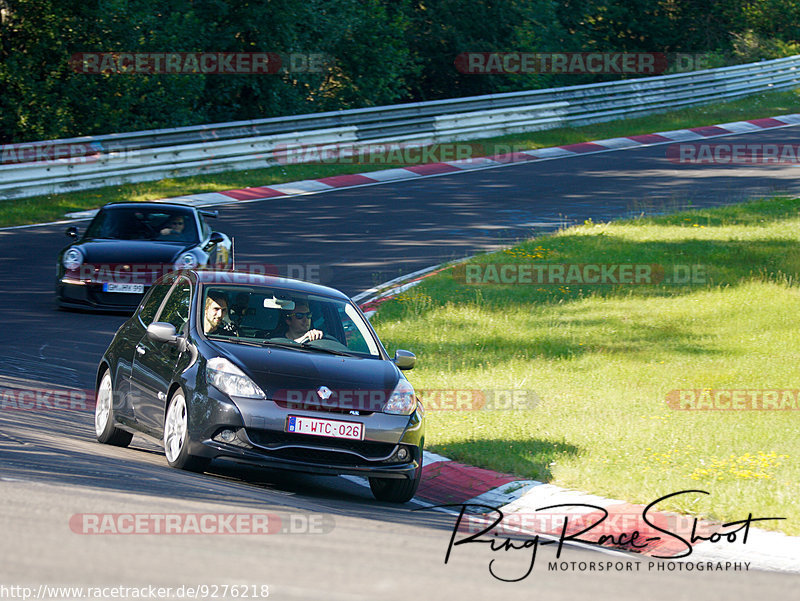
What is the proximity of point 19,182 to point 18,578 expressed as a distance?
19414 millimetres

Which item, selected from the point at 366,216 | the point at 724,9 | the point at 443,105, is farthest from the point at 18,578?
the point at 724,9

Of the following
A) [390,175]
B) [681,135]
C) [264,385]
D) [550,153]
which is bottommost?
[264,385]

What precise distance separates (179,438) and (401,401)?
158cm

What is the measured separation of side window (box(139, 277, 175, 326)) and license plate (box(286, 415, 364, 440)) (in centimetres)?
218

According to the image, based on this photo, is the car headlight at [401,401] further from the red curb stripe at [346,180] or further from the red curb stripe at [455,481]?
the red curb stripe at [346,180]

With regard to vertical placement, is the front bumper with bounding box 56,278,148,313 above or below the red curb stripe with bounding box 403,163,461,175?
below

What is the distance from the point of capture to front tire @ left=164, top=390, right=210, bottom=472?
7.67 m

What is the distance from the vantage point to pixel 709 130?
30.8 m

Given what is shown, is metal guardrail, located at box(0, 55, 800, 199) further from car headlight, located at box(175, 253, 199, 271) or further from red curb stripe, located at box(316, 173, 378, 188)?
car headlight, located at box(175, 253, 199, 271)

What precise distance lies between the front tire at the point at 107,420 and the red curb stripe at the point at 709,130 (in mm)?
24069

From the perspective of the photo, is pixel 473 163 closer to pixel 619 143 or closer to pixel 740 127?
pixel 619 143

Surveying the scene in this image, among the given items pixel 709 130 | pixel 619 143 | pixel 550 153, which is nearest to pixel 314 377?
pixel 550 153

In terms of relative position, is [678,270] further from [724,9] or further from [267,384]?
[724,9]

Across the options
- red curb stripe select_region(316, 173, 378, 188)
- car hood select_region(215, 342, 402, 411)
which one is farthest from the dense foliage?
car hood select_region(215, 342, 402, 411)
